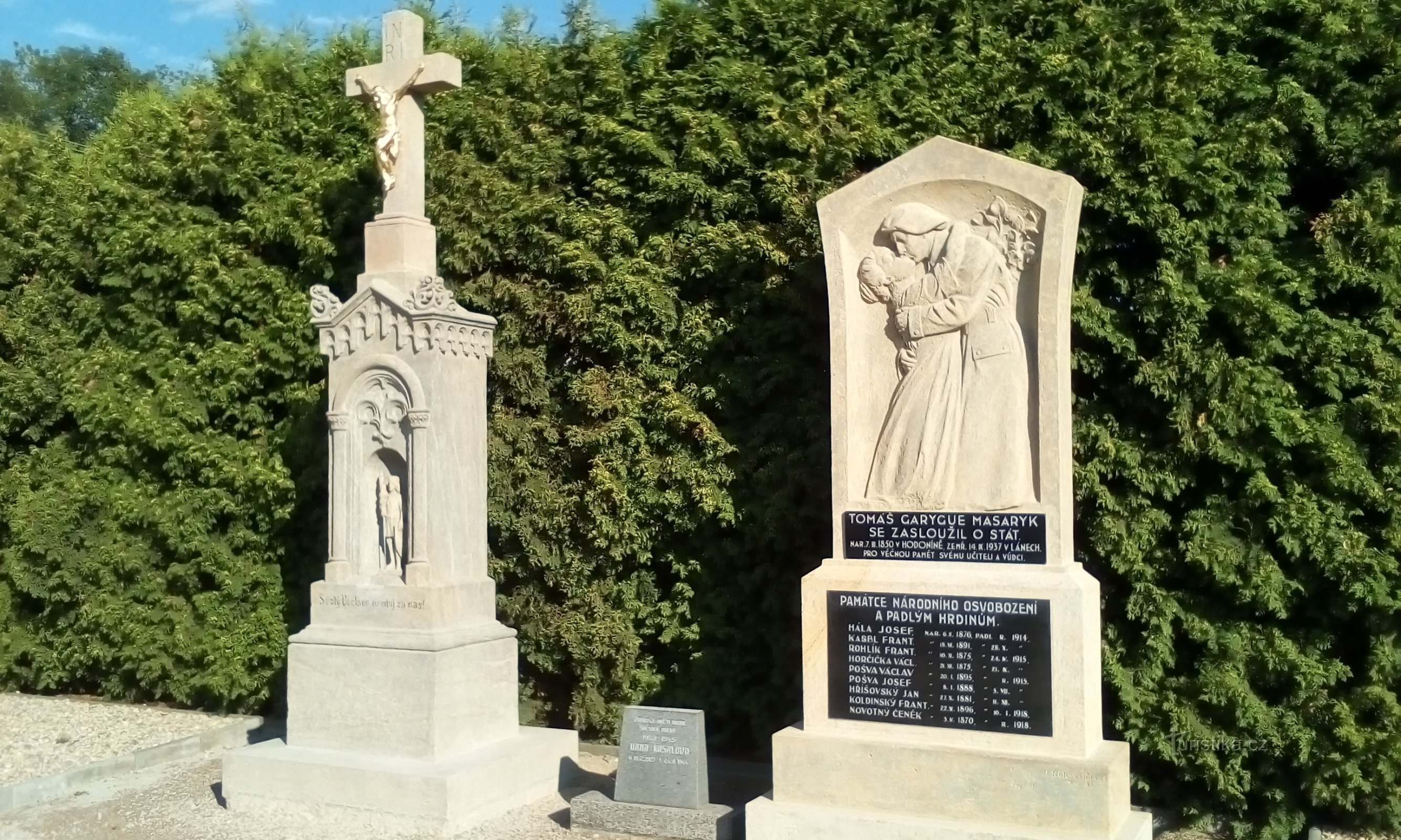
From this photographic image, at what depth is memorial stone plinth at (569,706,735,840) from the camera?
5715mm

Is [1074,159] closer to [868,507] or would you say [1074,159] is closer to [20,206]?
[868,507]

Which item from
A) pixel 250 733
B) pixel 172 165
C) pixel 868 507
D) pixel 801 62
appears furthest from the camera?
Result: pixel 172 165

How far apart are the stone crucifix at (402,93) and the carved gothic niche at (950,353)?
8.93ft

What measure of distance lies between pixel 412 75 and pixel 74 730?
495cm

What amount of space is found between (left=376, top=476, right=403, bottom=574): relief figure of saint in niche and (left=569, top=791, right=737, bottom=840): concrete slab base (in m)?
1.64

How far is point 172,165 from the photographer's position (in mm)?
8750

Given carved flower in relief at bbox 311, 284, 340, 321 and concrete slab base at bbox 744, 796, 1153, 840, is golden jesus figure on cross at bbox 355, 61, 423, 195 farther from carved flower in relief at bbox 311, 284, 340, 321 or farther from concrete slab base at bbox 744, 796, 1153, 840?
concrete slab base at bbox 744, 796, 1153, 840

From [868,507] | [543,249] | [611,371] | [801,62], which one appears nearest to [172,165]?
[543,249]

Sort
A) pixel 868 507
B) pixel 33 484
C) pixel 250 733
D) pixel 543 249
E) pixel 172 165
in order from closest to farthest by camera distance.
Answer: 1. pixel 868 507
2. pixel 543 249
3. pixel 250 733
4. pixel 172 165
5. pixel 33 484

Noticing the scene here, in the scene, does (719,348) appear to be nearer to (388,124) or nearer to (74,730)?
(388,124)

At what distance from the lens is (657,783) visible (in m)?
5.81

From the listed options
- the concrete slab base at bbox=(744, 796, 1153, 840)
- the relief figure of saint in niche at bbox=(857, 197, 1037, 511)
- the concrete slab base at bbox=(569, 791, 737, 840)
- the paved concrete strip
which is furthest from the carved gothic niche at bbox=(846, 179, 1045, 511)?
the paved concrete strip

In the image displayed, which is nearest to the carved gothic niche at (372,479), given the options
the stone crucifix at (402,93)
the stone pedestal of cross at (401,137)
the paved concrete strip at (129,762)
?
the stone pedestal of cross at (401,137)

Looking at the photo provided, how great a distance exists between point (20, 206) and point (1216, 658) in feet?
30.1
